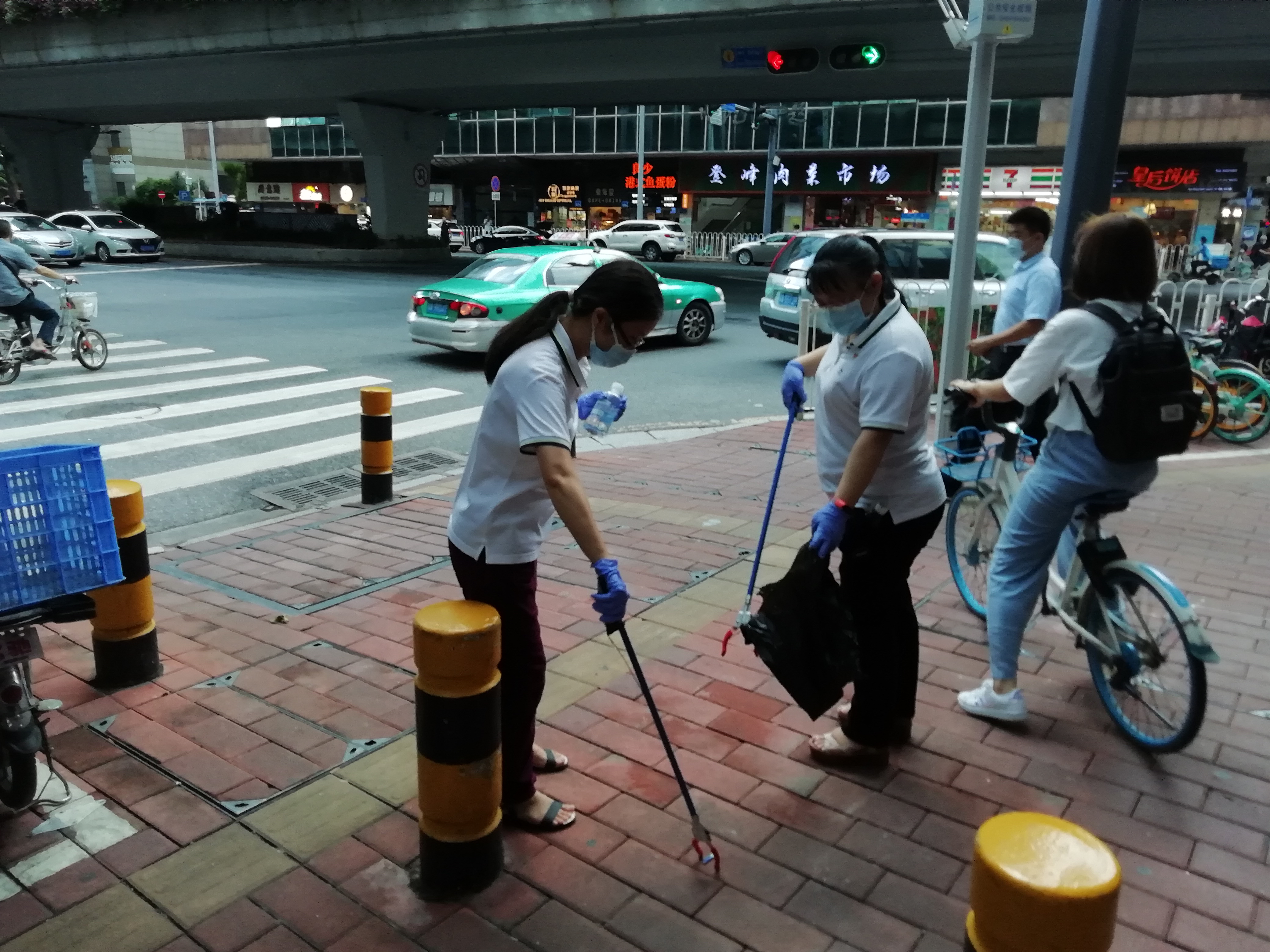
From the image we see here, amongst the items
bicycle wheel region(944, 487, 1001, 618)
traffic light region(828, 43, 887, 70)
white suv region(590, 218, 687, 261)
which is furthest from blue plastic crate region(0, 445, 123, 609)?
white suv region(590, 218, 687, 261)

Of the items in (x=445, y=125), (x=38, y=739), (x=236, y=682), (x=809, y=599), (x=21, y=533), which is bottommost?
(x=236, y=682)

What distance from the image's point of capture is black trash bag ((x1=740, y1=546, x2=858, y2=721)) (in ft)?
9.62

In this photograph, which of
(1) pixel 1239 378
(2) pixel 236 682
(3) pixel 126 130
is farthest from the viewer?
(3) pixel 126 130

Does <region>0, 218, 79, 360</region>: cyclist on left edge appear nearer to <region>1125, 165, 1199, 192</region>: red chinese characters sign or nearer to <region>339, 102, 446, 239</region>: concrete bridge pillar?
Answer: <region>339, 102, 446, 239</region>: concrete bridge pillar

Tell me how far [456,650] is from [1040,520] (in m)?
2.15

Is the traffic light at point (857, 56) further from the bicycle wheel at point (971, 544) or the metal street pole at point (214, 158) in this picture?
the metal street pole at point (214, 158)

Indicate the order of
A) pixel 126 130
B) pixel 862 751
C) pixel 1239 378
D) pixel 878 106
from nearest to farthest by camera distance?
pixel 862 751
pixel 1239 378
pixel 878 106
pixel 126 130

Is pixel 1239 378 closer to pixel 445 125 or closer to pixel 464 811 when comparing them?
pixel 464 811

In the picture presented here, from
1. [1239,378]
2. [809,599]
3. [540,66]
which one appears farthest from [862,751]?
[540,66]

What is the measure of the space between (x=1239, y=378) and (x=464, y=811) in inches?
340

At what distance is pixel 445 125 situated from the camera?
3031 cm

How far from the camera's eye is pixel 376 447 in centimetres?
642

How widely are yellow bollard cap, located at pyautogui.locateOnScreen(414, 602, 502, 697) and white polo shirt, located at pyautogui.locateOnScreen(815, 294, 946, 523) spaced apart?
129cm

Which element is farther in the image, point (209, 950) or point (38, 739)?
point (38, 739)
